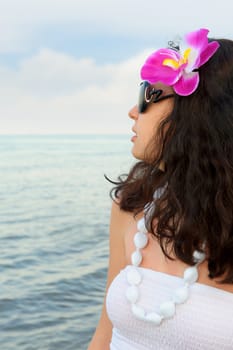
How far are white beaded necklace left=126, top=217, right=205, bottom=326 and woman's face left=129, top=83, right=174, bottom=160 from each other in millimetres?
294

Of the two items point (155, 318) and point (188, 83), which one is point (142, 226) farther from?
point (188, 83)

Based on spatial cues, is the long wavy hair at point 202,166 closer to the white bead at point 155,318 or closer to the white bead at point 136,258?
the white bead at point 136,258

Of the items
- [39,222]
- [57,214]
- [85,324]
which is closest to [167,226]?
[85,324]

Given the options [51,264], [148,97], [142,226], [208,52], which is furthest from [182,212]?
[51,264]

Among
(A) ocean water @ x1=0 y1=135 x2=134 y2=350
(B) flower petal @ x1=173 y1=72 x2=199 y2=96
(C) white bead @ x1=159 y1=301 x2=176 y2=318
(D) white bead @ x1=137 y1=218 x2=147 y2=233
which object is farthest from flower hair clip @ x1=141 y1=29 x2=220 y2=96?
(A) ocean water @ x1=0 y1=135 x2=134 y2=350

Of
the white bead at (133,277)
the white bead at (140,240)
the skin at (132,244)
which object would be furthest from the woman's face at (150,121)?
the white bead at (133,277)

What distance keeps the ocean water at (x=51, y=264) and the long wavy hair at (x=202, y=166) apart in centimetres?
336

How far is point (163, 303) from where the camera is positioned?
174 cm

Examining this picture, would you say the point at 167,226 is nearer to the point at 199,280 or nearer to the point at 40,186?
the point at 199,280

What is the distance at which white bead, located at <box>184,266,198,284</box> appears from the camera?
1.76 metres

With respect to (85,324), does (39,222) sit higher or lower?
lower

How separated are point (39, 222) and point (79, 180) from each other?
262 inches

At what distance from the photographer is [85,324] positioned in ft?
17.8

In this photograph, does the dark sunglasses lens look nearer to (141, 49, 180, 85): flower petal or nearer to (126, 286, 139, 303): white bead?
(141, 49, 180, 85): flower petal
